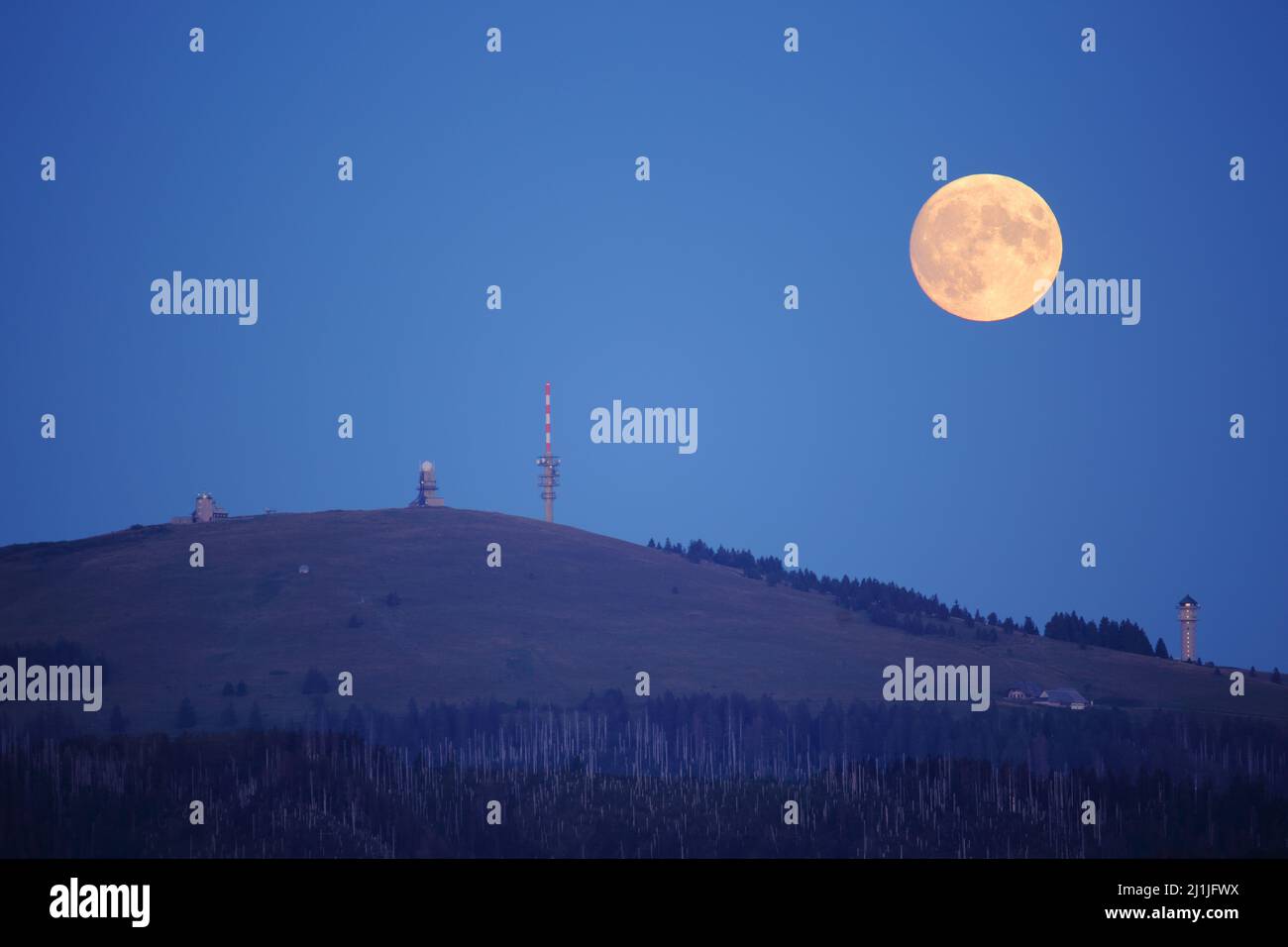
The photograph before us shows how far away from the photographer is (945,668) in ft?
432

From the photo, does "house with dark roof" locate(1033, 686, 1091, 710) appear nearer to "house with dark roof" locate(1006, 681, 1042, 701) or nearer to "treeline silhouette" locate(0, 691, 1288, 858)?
"house with dark roof" locate(1006, 681, 1042, 701)

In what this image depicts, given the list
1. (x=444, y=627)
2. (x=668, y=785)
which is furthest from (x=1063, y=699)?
(x=444, y=627)

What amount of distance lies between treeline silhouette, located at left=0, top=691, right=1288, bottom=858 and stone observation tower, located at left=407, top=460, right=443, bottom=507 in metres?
40.9

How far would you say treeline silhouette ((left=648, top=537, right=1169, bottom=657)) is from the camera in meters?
142

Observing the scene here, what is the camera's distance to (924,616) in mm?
145125

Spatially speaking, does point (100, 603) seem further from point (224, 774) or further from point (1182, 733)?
point (1182, 733)

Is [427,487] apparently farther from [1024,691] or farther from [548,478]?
[1024,691]

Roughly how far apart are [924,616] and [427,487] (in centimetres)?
4876

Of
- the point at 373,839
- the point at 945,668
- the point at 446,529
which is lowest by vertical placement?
the point at 373,839

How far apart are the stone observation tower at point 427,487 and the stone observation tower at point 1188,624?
68.8 m

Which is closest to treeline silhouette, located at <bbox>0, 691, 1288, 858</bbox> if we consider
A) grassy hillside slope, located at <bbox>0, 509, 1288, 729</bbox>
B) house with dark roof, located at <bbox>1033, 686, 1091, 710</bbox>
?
house with dark roof, located at <bbox>1033, 686, 1091, 710</bbox>

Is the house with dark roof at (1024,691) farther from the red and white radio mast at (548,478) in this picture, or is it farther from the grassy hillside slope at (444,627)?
the red and white radio mast at (548,478)
